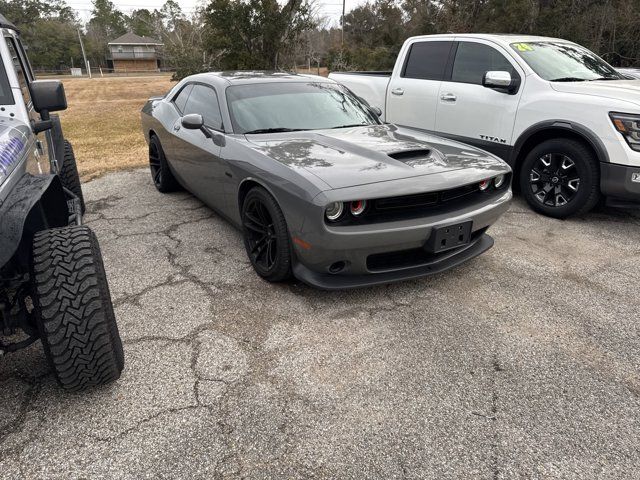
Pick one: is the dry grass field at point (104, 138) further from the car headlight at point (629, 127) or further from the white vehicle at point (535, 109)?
the car headlight at point (629, 127)

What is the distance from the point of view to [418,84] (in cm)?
588

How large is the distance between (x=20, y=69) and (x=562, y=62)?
17.4ft

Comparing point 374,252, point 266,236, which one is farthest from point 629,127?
point 266,236

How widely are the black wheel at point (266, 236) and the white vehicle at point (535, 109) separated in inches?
121

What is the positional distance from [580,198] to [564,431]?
10.0 ft

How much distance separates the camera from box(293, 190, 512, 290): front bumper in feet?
8.98

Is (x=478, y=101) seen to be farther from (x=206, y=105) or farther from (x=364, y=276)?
(x=364, y=276)

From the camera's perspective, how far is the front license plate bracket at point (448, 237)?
2.88 metres

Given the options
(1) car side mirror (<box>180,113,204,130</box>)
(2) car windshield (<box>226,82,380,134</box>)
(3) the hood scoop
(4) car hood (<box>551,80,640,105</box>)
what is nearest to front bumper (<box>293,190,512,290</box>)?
(3) the hood scoop

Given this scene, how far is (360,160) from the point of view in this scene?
3033 millimetres

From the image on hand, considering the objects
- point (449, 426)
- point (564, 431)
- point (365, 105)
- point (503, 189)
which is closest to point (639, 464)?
point (564, 431)

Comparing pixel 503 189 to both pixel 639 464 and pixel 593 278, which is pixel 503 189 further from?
pixel 639 464

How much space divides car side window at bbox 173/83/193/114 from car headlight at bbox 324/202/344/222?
8.99ft

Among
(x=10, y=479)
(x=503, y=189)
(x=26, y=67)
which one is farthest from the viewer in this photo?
(x=26, y=67)
